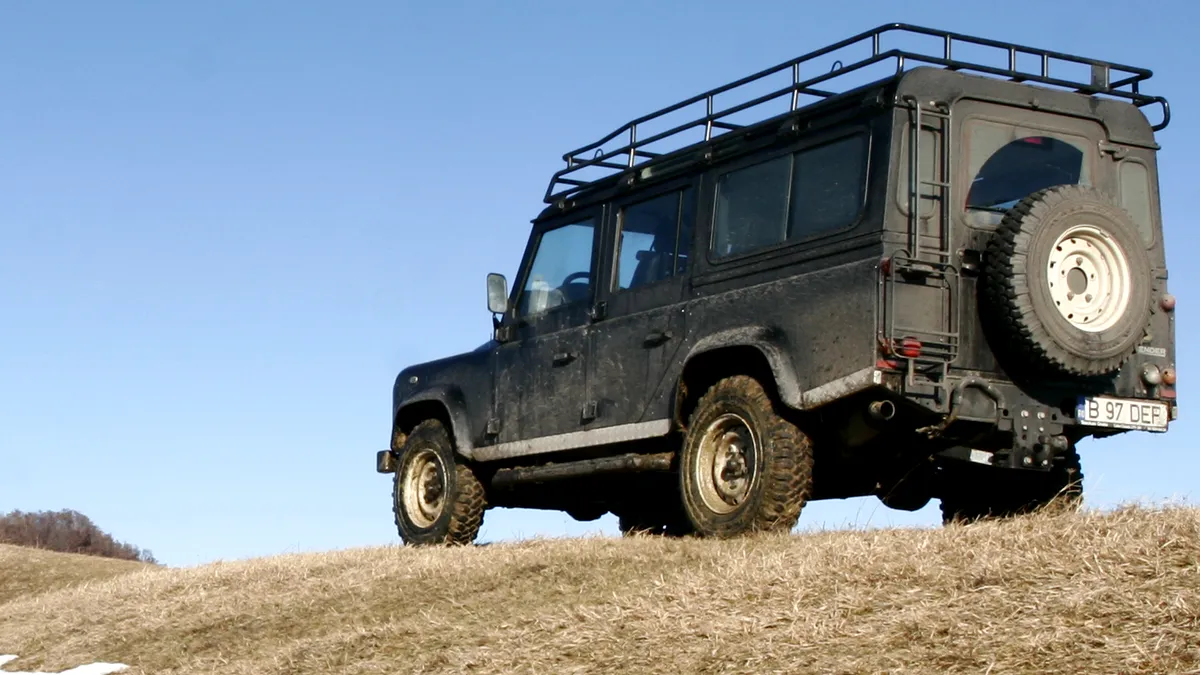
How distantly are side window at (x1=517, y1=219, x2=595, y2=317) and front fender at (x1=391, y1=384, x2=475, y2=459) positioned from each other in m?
0.98

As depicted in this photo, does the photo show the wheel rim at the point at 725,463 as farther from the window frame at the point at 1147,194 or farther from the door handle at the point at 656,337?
the window frame at the point at 1147,194

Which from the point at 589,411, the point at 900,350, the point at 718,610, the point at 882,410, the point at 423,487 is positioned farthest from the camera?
the point at 423,487

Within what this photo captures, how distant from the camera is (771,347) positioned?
33.2 feet

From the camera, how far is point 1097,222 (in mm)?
9531

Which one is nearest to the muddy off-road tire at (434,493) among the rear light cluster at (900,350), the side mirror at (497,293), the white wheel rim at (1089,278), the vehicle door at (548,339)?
the vehicle door at (548,339)

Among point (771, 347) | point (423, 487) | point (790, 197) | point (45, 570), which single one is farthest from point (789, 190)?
point (45, 570)

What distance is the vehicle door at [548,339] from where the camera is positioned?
12227 millimetres

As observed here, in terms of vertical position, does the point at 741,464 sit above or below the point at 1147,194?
below

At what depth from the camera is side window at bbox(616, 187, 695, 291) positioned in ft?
37.4

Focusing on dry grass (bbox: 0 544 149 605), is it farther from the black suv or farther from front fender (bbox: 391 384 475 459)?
the black suv

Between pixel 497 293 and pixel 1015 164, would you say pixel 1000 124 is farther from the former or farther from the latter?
pixel 497 293

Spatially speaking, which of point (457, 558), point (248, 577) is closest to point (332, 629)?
point (457, 558)

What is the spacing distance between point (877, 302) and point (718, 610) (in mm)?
2307

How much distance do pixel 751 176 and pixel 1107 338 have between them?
2541mm
